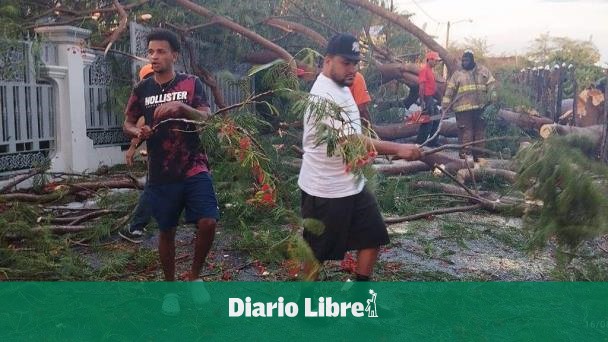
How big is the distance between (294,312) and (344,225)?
0.49 metres

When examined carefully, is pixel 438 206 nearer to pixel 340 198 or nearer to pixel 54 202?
pixel 340 198

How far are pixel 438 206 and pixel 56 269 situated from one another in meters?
3.22

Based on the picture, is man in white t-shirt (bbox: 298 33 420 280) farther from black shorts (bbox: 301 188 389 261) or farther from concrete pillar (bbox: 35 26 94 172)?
concrete pillar (bbox: 35 26 94 172)

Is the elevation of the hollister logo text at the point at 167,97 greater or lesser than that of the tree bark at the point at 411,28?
lesser

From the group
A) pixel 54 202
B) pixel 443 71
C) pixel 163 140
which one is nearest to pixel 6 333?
pixel 163 140

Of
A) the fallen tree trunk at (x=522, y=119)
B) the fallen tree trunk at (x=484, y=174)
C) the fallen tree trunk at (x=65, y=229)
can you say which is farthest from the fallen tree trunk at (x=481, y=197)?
the fallen tree trunk at (x=522, y=119)

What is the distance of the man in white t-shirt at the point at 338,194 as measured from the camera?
274cm

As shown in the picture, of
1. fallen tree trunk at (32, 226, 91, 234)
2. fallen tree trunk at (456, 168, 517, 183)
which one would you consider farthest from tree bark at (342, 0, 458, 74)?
fallen tree trunk at (32, 226, 91, 234)

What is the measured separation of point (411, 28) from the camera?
26.9ft

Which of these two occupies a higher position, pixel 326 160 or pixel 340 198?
pixel 326 160

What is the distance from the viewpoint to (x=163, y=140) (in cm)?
299

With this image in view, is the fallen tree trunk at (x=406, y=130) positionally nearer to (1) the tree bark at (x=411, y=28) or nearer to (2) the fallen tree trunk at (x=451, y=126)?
(2) the fallen tree trunk at (x=451, y=126)

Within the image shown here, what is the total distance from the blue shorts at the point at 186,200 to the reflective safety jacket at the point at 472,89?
502 cm

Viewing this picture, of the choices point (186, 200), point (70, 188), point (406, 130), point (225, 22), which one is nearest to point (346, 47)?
point (186, 200)
